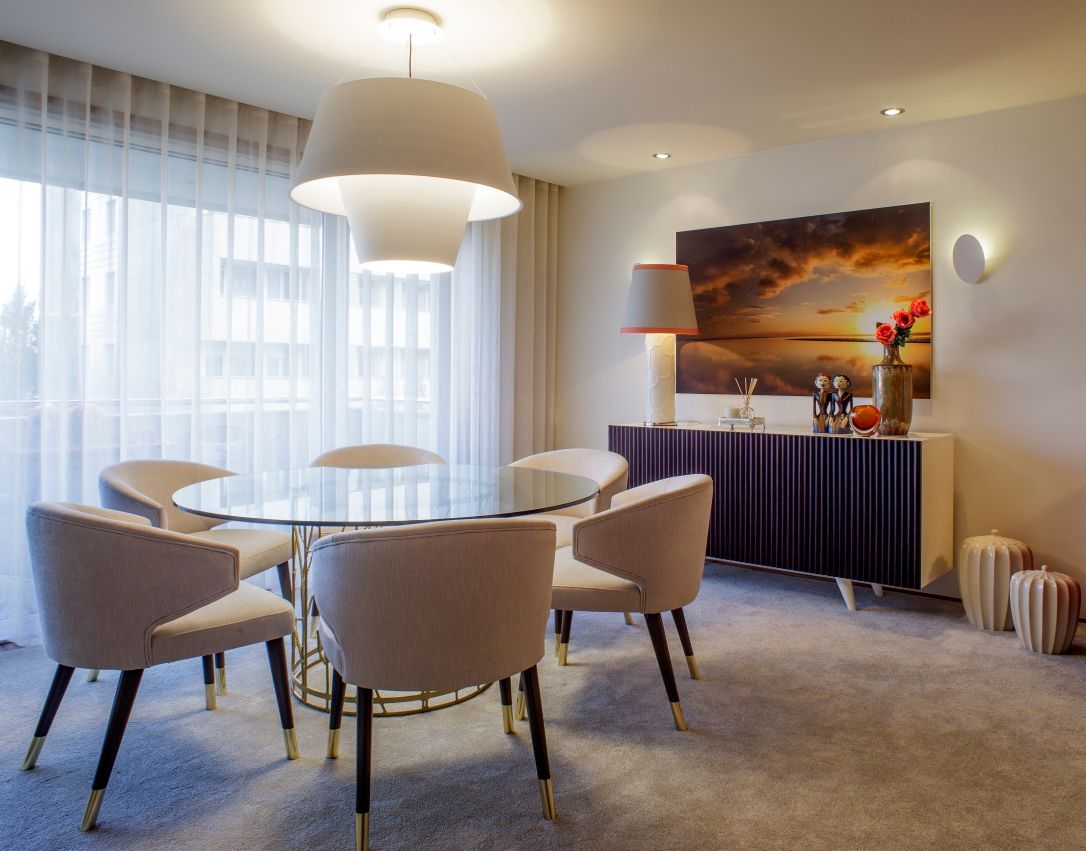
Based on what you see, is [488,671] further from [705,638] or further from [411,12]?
[411,12]

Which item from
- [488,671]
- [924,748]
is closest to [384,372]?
[488,671]

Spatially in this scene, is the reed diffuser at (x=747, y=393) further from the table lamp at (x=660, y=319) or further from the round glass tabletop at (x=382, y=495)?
the round glass tabletop at (x=382, y=495)

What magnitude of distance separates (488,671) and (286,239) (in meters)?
2.81

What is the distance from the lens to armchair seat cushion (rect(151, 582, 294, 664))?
1.99m

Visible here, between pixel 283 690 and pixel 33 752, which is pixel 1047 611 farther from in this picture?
pixel 33 752

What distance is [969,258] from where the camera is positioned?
149 inches

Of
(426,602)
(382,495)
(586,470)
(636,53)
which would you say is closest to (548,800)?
(426,602)

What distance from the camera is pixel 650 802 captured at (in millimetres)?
2023

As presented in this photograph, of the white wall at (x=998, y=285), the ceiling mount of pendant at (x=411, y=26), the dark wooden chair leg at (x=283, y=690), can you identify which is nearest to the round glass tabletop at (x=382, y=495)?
the dark wooden chair leg at (x=283, y=690)

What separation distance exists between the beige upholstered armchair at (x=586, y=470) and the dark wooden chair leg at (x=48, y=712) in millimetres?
1587

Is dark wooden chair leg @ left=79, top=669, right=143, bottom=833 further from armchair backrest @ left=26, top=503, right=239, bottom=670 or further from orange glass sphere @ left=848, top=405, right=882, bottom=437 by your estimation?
orange glass sphere @ left=848, top=405, right=882, bottom=437

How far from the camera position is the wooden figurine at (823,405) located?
3.94 metres

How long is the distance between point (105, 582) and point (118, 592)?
0.04 metres

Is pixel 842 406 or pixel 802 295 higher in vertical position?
pixel 802 295
